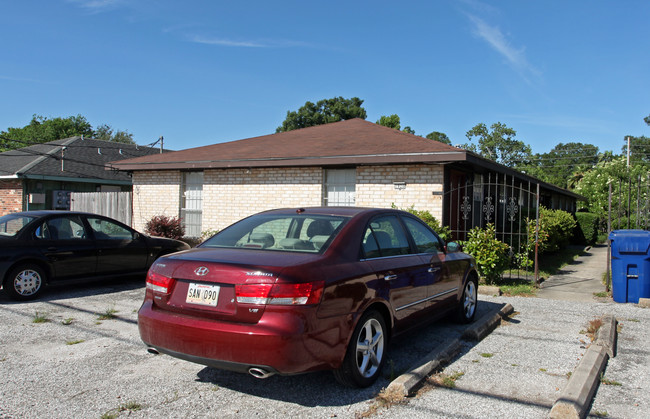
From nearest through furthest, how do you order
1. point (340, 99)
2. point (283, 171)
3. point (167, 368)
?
point (167, 368), point (283, 171), point (340, 99)

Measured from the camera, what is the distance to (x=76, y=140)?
86.3 ft

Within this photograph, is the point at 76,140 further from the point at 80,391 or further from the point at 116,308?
the point at 80,391

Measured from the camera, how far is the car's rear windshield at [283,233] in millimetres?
4199

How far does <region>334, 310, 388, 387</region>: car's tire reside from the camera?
12.9ft

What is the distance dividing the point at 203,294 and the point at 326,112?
5255 cm

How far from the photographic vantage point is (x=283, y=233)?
4547 mm

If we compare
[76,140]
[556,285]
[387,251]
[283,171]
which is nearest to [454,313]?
[387,251]

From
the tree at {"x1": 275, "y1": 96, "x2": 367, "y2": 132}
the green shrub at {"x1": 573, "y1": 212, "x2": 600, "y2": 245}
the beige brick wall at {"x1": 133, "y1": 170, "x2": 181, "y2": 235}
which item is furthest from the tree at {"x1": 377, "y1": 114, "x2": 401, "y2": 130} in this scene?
the beige brick wall at {"x1": 133, "y1": 170, "x2": 181, "y2": 235}

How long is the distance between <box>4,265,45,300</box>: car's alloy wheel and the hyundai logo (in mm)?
5105

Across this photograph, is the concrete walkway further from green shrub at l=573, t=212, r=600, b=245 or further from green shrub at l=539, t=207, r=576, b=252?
green shrub at l=573, t=212, r=600, b=245

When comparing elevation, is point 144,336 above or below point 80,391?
above

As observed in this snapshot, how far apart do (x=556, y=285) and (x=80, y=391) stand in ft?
30.8

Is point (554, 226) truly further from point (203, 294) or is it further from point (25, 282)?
point (203, 294)

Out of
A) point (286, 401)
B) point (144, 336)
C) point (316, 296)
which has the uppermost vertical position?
point (316, 296)
